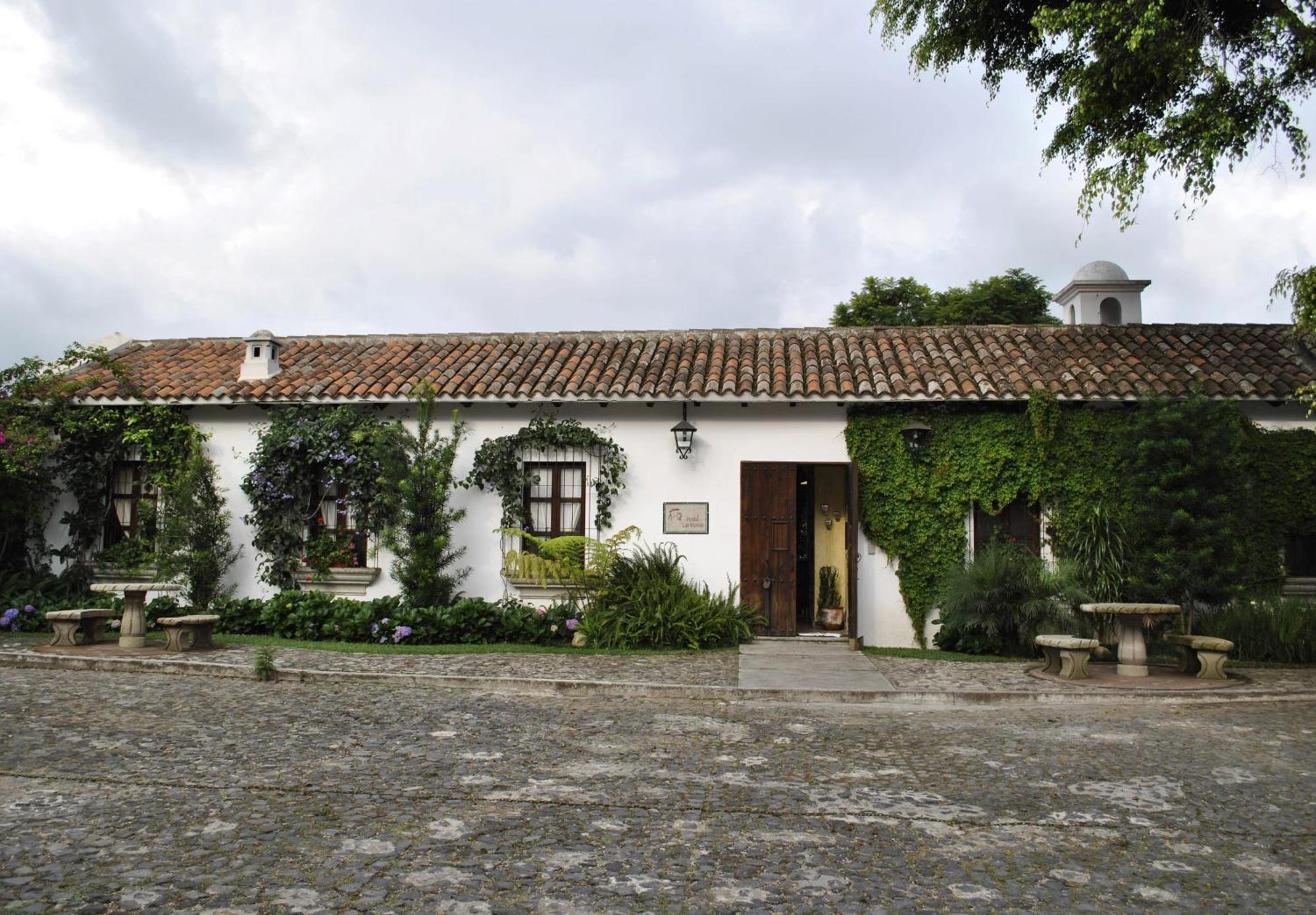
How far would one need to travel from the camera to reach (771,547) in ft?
42.9

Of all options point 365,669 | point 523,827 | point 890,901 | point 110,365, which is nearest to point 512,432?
point 365,669

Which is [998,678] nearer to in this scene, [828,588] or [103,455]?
[828,588]

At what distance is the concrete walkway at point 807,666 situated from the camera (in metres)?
9.59

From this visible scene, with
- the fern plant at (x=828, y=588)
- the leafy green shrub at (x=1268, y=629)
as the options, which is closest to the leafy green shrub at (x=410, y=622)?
the fern plant at (x=828, y=588)

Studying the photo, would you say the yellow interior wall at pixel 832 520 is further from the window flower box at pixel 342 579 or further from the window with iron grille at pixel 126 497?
the window with iron grille at pixel 126 497

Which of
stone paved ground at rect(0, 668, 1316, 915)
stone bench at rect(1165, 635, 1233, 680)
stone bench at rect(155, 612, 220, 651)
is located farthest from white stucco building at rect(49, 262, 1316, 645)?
stone paved ground at rect(0, 668, 1316, 915)

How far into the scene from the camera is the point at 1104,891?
171 inches

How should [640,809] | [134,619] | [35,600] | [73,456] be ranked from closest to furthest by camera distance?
[640,809] → [134,619] → [35,600] → [73,456]

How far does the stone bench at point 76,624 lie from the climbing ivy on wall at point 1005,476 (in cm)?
996

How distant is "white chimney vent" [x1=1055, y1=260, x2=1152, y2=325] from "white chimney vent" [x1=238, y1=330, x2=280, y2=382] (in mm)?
12881

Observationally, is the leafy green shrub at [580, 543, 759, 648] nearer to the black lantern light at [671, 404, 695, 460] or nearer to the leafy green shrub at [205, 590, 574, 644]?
the leafy green shrub at [205, 590, 574, 644]

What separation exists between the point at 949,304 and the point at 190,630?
24.9m

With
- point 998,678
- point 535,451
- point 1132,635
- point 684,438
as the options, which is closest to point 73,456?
point 535,451

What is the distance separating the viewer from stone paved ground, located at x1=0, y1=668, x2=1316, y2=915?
4289 millimetres
